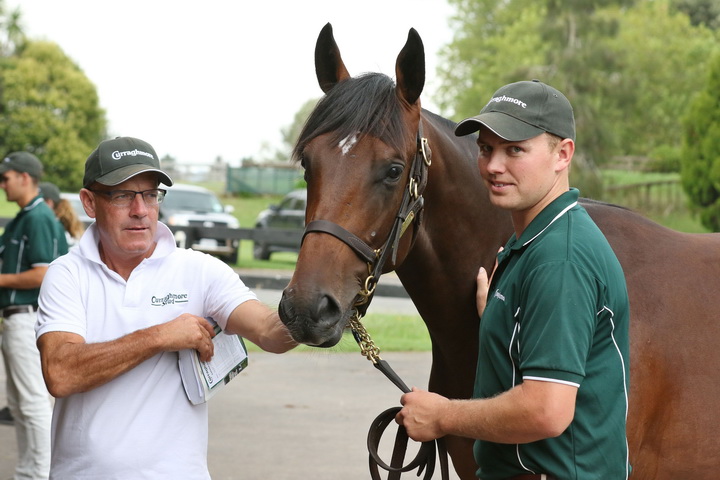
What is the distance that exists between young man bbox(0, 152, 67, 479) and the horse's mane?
3.52 m

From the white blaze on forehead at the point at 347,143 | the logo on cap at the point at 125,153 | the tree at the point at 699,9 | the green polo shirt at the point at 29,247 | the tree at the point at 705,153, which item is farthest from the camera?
the tree at the point at 699,9

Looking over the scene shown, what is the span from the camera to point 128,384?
2.81m

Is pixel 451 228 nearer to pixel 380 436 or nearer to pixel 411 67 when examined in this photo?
pixel 411 67

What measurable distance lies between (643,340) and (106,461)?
1897 mm

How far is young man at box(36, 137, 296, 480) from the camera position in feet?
8.89

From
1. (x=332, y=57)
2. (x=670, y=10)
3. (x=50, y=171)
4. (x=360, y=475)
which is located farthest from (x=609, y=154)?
(x=332, y=57)

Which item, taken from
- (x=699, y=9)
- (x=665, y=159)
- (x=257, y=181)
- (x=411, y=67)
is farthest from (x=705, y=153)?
(x=699, y=9)

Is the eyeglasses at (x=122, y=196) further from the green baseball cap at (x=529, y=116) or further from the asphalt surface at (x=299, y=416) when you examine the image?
the asphalt surface at (x=299, y=416)

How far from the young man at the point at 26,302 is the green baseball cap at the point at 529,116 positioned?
4354mm

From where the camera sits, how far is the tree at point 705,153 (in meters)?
20.4

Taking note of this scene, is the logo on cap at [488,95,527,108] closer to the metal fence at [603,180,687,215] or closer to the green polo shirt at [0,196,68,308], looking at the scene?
the green polo shirt at [0,196,68,308]

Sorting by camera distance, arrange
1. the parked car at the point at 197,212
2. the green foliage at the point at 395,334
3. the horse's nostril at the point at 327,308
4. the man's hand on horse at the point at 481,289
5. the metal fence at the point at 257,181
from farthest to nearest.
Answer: the metal fence at the point at 257,181, the parked car at the point at 197,212, the green foliage at the point at 395,334, the man's hand on horse at the point at 481,289, the horse's nostril at the point at 327,308

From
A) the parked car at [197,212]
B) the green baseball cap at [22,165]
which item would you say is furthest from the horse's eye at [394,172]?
the parked car at [197,212]

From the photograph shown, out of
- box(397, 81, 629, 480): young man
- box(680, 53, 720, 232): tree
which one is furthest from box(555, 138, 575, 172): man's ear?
box(680, 53, 720, 232): tree
